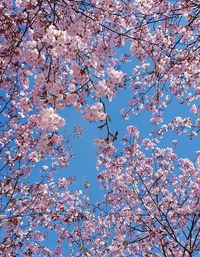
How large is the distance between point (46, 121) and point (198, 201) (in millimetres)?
8675

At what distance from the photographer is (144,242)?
37.4ft

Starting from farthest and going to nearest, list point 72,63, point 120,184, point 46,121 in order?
point 120,184, point 72,63, point 46,121

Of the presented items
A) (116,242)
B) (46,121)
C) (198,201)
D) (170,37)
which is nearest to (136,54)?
(170,37)

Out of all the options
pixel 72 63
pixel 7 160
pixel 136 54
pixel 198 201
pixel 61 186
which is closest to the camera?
pixel 72 63

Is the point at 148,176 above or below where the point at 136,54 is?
above

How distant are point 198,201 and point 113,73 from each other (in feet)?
26.3

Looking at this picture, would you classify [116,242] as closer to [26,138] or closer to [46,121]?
[26,138]

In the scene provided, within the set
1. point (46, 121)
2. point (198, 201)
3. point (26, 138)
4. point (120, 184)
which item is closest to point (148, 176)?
point (120, 184)

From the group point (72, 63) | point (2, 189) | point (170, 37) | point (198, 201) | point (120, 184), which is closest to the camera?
point (72, 63)

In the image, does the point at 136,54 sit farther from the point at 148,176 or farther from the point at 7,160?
the point at 148,176

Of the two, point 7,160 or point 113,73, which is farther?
point 7,160

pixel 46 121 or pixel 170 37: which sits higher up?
pixel 170 37

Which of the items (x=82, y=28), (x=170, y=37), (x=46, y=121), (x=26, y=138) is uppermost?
(x=170, y=37)

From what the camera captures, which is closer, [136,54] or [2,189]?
[136,54]
